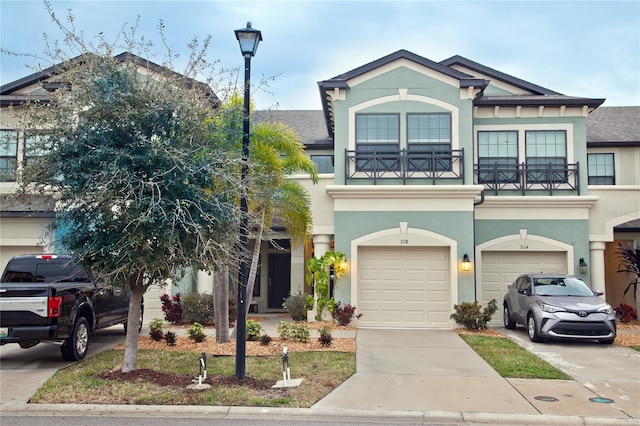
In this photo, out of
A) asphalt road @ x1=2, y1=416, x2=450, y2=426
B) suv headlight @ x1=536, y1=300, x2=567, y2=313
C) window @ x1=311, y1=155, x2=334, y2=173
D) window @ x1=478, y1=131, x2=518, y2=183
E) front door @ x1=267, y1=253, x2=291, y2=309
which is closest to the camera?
asphalt road @ x1=2, y1=416, x2=450, y2=426

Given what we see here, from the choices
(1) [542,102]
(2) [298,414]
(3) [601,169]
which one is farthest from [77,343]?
(3) [601,169]

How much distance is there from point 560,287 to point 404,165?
511cm

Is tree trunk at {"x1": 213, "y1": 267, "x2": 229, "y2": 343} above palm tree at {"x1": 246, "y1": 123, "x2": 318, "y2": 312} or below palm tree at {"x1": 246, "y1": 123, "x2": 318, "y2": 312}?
below

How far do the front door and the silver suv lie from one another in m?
8.90

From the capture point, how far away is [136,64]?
8266mm

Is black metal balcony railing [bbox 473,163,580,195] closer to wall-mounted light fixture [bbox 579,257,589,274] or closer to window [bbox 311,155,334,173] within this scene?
wall-mounted light fixture [bbox 579,257,589,274]

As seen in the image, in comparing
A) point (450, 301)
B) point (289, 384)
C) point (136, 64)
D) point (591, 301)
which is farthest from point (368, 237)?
point (136, 64)

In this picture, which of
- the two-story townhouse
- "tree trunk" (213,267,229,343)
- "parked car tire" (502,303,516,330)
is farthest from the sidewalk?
the two-story townhouse

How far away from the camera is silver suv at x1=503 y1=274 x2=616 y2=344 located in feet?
40.3

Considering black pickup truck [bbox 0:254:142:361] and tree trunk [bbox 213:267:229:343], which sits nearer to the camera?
black pickup truck [bbox 0:254:142:361]

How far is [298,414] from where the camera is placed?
23.7 ft

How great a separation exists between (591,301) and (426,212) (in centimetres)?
460

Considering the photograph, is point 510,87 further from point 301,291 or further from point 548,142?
point 301,291

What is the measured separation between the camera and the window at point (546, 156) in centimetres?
1678
